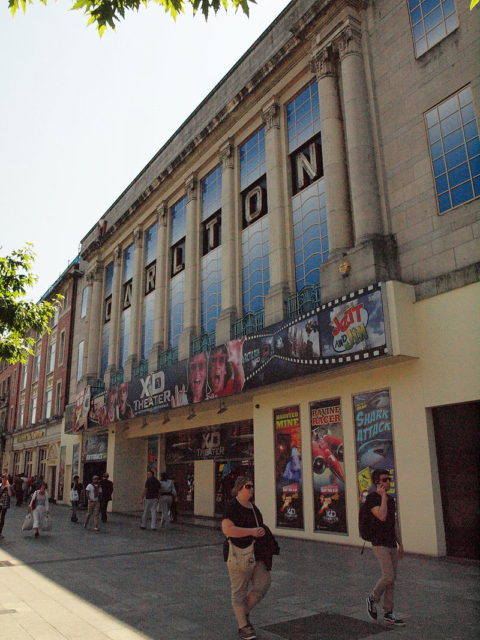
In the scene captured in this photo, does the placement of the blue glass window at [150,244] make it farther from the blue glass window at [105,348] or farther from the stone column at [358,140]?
the stone column at [358,140]

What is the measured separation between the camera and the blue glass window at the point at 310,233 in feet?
49.8

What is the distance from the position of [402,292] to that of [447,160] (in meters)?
3.32

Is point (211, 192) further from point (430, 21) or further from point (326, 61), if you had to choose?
point (430, 21)

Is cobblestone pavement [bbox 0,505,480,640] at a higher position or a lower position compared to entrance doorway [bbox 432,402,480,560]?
lower

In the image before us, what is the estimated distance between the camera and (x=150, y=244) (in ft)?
84.4

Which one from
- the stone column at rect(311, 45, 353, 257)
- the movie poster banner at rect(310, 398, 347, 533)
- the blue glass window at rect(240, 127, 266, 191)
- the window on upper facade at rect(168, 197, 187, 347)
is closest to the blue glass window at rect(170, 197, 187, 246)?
the window on upper facade at rect(168, 197, 187, 347)

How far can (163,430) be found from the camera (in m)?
23.0

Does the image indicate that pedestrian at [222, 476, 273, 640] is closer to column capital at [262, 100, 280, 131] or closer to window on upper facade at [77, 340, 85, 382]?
column capital at [262, 100, 280, 131]

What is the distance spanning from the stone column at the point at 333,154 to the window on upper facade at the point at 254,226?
3.29 meters

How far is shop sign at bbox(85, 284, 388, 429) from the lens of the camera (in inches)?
454

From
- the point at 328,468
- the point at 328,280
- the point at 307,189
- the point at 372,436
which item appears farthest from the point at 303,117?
the point at 328,468

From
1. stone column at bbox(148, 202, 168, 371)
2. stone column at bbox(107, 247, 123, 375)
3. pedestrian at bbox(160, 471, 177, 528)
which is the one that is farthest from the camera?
stone column at bbox(107, 247, 123, 375)

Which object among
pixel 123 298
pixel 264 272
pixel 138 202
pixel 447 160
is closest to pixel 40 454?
pixel 123 298

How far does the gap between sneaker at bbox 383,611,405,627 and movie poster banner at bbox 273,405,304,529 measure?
810 cm
